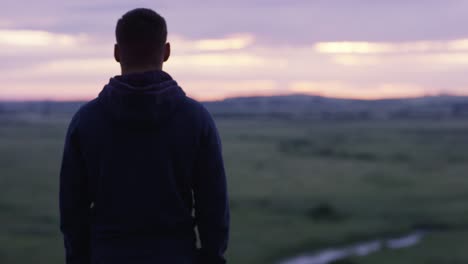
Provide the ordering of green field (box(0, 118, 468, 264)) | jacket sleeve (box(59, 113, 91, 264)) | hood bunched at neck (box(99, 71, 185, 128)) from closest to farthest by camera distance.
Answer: hood bunched at neck (box(99, 71, 185, 128)), jacket sleeve (box(59, 113, 91, 264)), green field (box(0, 118, 468, 264))

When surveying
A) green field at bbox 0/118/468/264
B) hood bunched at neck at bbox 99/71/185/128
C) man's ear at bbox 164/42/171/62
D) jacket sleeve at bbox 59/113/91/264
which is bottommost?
green field at bbox 0/118/468/264

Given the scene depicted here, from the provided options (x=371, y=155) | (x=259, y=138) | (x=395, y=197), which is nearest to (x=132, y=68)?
(x=395, y=197)

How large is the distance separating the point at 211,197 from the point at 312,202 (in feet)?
61.8

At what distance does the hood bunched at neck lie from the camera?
2236mm

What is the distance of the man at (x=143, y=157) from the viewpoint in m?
2.27

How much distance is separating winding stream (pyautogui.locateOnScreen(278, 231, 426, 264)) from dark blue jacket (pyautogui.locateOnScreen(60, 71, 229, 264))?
12017mm

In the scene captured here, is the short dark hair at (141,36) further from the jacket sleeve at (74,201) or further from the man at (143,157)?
the jacket sleeve at (74,201)

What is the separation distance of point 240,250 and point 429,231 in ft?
19.8

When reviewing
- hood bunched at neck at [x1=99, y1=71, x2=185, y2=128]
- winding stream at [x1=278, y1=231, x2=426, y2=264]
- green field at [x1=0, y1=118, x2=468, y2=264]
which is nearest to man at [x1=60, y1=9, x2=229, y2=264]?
hood bunched at neck at [x1=99, y1=71, x2=185, y2=128]

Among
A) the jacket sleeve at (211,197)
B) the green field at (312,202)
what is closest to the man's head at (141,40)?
the jacket sleeve at (211,197)

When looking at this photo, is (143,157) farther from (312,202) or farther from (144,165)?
(312,202)

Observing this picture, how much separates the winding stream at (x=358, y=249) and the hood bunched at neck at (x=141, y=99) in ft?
39.9

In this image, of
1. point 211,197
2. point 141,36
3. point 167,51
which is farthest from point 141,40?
point 211,197

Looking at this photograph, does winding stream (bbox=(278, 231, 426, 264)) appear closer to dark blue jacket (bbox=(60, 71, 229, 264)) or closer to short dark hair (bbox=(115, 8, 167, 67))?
dark blue jacket (bbox=(60, 71, 229, 264))
